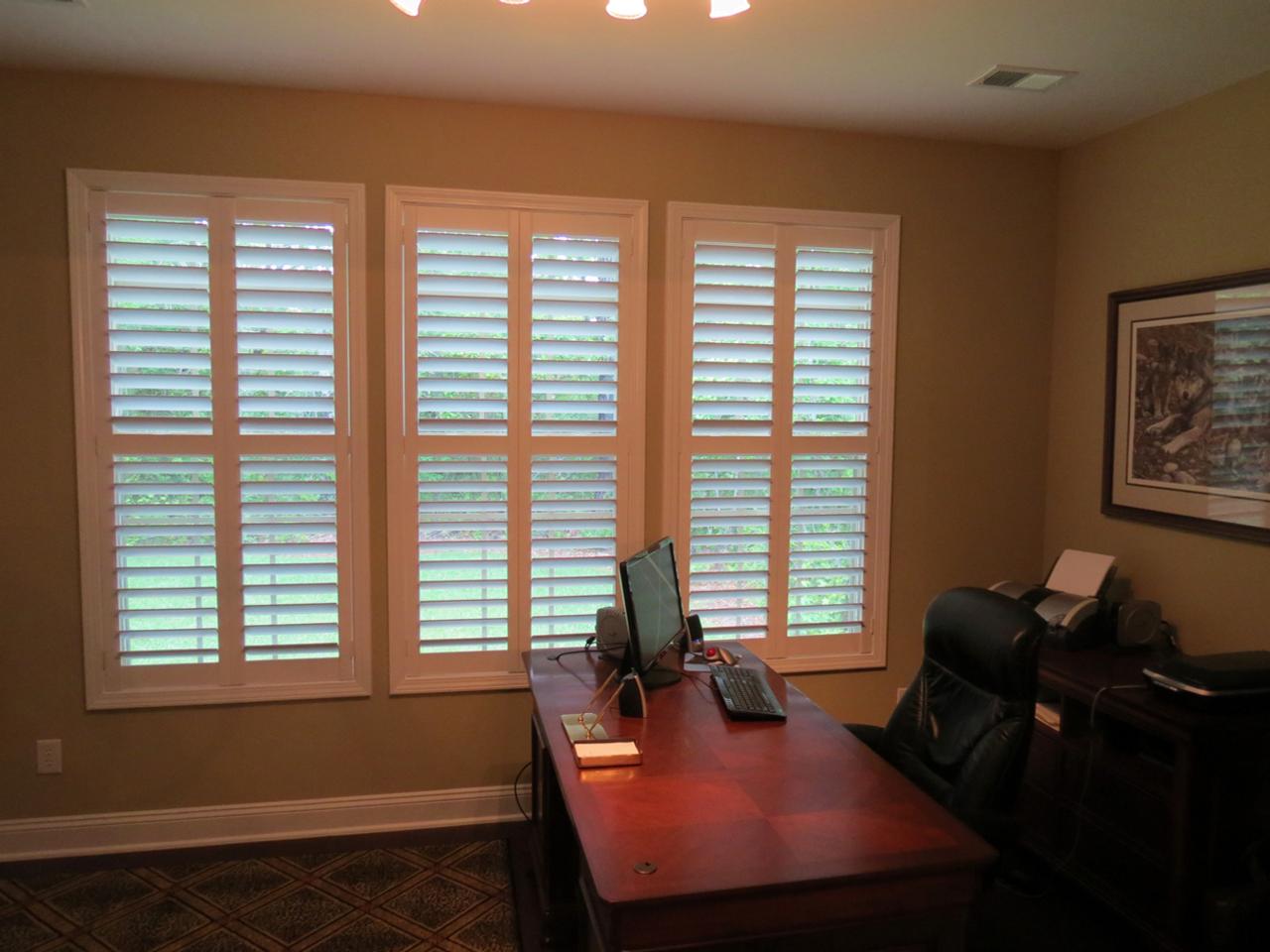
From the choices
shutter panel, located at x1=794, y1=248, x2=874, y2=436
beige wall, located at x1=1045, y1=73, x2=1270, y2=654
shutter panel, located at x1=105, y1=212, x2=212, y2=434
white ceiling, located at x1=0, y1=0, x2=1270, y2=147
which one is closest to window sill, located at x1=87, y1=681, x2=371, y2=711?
shutter panel, located at x1=105, y1=212, x2=212, y2=434

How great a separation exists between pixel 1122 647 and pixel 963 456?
37.9 inches

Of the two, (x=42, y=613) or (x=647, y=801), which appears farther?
(x=42, y=613)

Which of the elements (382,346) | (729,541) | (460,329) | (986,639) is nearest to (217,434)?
(382,346)

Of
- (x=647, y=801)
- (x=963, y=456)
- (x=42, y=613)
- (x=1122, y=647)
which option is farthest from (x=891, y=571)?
(x=42, y=613)

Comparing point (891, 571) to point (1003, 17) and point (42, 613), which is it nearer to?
point (1003, 17)

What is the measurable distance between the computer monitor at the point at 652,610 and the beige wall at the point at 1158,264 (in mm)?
1807

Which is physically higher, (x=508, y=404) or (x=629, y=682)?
(x=508, y=404)

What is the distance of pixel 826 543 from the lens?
3475 millimetres

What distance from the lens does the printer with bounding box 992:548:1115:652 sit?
302 centimetres

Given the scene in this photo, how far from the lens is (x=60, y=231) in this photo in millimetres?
2885

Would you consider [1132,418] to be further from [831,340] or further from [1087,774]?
[1087,774]

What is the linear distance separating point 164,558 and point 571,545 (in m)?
1.43

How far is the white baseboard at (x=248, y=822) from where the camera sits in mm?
2996

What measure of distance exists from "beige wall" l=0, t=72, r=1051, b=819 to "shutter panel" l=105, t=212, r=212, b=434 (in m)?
0.17
